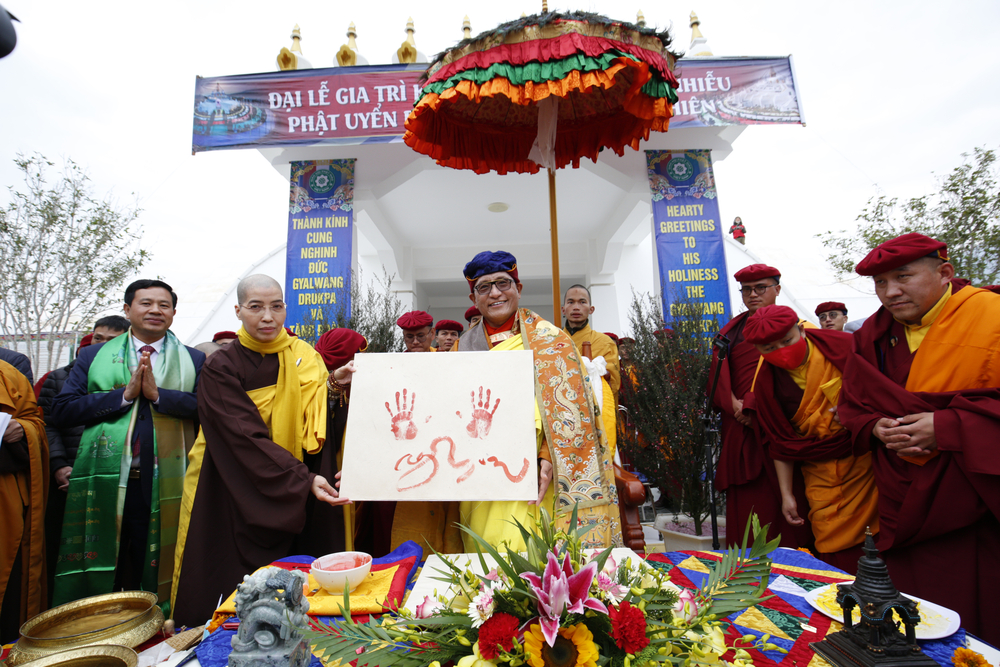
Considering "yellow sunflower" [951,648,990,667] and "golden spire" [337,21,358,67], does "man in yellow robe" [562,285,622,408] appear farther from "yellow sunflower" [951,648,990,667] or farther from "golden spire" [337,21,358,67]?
"golden spire" [337,21,358,67]

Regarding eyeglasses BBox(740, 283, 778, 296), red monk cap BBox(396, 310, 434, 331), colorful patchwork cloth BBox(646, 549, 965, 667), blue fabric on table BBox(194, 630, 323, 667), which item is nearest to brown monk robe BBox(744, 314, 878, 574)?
eyeglasses BBox(740, 283, 778, 296)

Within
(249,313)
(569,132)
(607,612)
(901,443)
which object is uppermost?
(569,132)

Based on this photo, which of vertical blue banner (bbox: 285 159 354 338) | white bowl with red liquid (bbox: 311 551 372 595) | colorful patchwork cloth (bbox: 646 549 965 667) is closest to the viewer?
colorful patchwork cloth (bbox: 646 549 965 667)

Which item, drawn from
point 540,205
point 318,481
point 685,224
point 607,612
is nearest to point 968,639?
point 607,612

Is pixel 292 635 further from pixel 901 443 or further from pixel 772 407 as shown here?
pixel 772 407

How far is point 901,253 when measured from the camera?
85.0 inches

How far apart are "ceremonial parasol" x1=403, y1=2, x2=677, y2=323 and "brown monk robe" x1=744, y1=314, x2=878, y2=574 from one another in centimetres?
128

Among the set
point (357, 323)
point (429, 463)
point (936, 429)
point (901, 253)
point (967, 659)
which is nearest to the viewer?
point (967, 659)

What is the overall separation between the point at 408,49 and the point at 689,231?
468 centimetres

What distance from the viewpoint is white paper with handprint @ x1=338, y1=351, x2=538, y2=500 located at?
1.66m

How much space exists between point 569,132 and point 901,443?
7.85 ft

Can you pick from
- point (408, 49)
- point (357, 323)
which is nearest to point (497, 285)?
point (357, 323)

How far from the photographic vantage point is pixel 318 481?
208cm

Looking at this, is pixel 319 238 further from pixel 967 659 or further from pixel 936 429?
pixel 967 659
